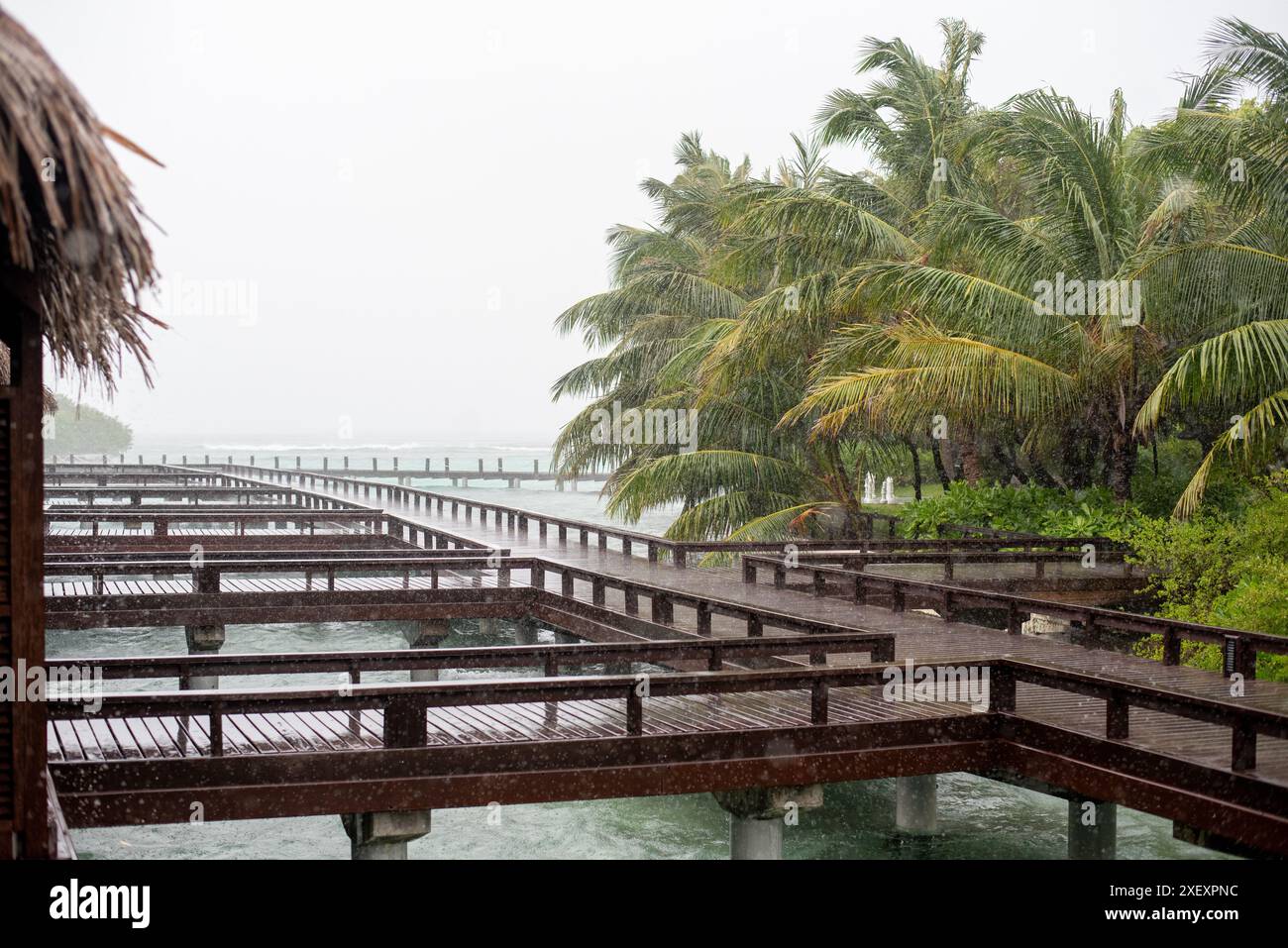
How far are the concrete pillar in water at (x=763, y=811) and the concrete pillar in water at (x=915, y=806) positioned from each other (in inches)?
122

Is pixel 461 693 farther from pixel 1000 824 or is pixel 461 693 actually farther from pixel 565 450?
pixel 565 450

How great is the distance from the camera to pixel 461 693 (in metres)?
8.89

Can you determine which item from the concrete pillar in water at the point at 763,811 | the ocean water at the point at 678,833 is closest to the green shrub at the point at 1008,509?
the ocean water at the point at 678,833

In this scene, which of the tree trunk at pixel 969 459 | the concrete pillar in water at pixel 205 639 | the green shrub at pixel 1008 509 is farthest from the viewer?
the tree trunk at pixel 969 459

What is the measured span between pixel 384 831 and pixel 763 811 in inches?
113

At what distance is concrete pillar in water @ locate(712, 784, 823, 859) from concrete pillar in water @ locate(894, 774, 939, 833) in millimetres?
3101

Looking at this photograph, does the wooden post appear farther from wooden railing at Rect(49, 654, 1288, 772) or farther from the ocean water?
the ocean water

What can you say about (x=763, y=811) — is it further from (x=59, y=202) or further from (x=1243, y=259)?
(x=1243, y=259)

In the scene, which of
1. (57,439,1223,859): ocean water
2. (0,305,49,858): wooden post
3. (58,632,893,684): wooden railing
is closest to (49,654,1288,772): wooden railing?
(58,632,893,684): wooden railing

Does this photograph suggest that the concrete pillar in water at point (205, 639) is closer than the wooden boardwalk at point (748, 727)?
A: No

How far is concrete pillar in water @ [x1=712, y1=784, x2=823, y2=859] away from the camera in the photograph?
9.90m

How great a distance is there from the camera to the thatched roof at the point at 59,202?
4.99 m

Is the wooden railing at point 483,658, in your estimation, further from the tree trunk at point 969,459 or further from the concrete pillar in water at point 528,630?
the tree trunk at point 969,459
